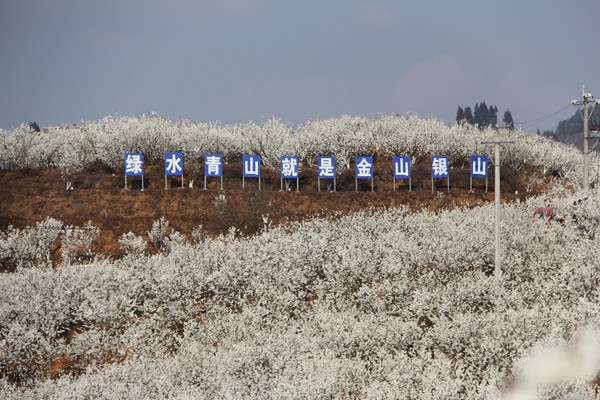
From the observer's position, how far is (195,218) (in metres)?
30.2

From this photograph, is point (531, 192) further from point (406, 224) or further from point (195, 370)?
point (195, 370)

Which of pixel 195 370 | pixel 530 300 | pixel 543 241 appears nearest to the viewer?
pixel 195 370

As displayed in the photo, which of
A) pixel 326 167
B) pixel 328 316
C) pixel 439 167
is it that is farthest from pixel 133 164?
pixel 328 316

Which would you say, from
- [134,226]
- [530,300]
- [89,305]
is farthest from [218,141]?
[530,300]

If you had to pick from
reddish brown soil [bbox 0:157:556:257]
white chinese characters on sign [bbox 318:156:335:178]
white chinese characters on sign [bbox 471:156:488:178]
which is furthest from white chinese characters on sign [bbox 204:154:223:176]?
white chinese characters on sign [bbox 471:156:488:178]

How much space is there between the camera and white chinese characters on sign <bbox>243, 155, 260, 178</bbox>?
3475 cm

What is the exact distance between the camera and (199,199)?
3288cm

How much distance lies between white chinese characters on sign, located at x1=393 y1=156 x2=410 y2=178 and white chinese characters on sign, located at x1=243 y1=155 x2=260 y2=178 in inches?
303

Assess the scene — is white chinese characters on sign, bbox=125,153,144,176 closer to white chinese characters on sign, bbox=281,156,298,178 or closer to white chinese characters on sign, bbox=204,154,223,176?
white chinese characters on sign, bbox=204,154,223,176

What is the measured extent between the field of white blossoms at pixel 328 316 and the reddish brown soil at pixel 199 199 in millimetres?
3669

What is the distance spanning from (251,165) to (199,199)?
376 cm

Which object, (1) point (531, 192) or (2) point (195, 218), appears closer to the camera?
(2) point (195, 218)

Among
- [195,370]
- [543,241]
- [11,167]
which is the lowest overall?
[195,370]

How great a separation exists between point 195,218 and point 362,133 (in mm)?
17503
